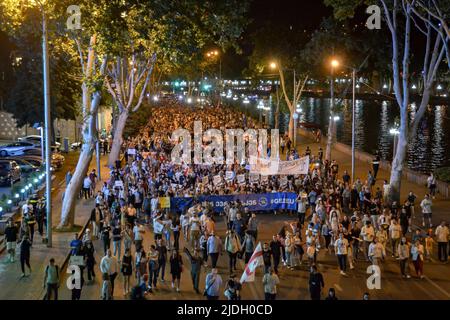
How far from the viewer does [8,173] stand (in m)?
30.9

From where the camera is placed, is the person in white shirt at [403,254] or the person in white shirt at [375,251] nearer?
the person in white shirt at [403,254]

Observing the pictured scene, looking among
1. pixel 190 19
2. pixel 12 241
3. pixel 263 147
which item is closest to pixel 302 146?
pixel 263 147

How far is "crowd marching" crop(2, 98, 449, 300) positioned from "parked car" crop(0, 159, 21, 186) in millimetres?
5182

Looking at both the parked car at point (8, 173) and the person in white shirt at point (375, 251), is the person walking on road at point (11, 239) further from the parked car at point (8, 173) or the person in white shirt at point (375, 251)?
the parked car at point (8, 173)

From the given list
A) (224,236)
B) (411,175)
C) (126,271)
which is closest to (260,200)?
(224,236)

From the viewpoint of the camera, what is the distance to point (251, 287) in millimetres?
15398

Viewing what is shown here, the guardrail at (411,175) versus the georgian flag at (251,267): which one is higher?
the guardrail at (411,175)

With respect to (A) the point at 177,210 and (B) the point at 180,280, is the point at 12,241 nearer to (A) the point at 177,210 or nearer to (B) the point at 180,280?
(B) the point at 180,280

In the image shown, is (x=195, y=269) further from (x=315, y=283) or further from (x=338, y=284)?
(x=338, y=284)

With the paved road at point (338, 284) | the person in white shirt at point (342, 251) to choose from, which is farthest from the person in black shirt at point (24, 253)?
the person in white shirt at point (342, 251)

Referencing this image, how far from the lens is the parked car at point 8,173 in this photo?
3073cm

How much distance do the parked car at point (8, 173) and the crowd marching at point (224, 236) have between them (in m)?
5.18

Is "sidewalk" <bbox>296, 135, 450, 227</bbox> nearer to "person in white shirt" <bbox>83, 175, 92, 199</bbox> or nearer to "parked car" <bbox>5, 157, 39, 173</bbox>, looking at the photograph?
"person in white shirt" <bbox>83, 175, 92, 199</bbox>

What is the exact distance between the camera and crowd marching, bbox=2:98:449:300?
1477 centimetres
